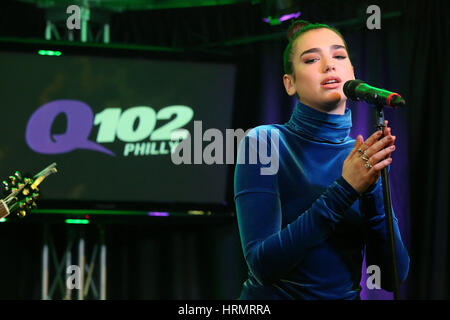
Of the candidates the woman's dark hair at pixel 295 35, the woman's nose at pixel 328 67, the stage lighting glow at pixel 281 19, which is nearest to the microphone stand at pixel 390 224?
the woman's nose at pixel 328 67

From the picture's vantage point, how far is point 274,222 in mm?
1689

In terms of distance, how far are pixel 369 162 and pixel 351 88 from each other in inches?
8.5

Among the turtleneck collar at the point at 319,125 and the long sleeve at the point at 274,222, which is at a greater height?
the turtleneck collar at the point at 319,125

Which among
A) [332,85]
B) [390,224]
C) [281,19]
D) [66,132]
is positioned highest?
[281,19]

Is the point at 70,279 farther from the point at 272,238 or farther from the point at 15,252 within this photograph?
the point at 272,238

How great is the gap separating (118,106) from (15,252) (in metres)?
1.33

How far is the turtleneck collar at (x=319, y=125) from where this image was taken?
70.9 inches

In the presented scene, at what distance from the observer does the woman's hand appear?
5.16 ft

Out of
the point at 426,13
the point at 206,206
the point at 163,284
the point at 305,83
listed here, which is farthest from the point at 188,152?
the point at 305,83

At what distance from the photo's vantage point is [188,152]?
4242 millimetres

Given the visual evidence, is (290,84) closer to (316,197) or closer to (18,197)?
(316,197)

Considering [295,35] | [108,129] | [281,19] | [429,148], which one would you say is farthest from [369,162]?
[108,129]

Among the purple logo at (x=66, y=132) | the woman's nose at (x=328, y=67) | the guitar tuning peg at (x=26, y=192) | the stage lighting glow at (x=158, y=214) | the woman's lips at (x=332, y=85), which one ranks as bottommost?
the woman's lips at (x=332, y=85)

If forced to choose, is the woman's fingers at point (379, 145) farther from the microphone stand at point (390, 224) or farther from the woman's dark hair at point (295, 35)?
the woman's dark hair at point (295, 35)
